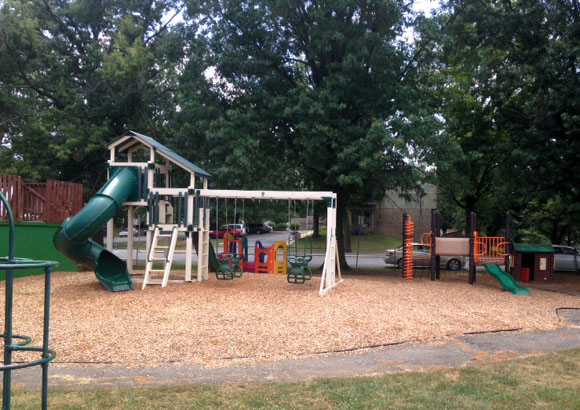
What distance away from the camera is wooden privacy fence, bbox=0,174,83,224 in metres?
15.1

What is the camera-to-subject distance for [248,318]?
9.37 meters

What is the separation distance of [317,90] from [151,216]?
7511 mm

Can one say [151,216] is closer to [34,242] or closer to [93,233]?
[93,233]

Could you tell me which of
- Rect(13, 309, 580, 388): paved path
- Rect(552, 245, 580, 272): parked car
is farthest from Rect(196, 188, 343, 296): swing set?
Rect(552, 245, 580, 272): parked car

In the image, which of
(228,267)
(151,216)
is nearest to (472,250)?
(228,267)

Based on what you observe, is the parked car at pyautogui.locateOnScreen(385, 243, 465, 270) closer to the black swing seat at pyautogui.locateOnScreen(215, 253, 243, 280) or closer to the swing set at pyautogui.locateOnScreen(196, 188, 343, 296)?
the swing set at pyautogui.locateOnScreen(196, 188, 343, 296)

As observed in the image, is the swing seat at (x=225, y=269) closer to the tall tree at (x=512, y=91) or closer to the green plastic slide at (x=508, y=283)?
the tall tree at (x=512, y=91)

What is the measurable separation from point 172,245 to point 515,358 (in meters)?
9.13

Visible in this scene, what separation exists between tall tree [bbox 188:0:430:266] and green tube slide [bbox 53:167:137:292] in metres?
4.38

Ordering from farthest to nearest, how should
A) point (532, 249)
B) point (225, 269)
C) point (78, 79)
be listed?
point (78, 79)
point (532, 249)
point (225, 269)

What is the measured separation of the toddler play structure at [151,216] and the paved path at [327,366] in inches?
193

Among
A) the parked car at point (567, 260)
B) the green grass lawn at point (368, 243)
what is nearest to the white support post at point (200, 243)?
the parked car at point (567, 260)

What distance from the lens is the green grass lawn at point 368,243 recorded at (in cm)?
3744

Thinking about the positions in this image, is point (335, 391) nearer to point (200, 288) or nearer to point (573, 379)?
point (573, 379)
